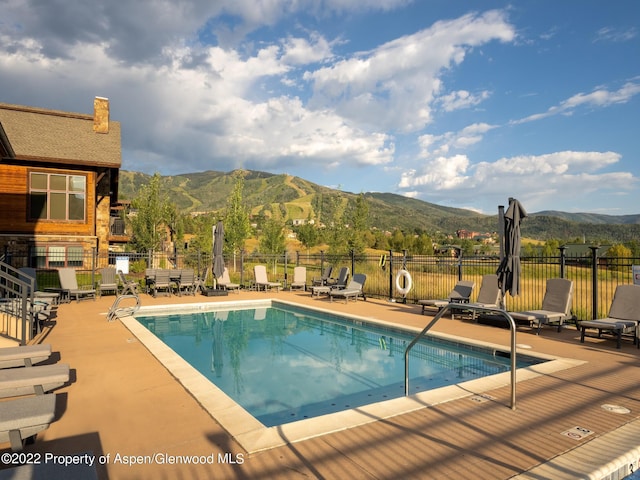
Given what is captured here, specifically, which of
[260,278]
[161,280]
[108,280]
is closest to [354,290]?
[260,278]

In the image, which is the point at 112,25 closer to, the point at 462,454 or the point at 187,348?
the point at 187,348

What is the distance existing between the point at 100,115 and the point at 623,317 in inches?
877

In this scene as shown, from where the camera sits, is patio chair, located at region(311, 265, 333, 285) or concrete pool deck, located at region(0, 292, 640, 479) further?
patio chair, located at region(311, 265, 333, 285)

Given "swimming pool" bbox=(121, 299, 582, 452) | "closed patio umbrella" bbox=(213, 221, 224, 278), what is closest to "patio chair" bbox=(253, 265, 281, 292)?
"closed patio umbrella" bbox=(213, 221, 224, 278)

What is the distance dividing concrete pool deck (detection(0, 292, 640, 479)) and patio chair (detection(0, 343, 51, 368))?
1.63 ft

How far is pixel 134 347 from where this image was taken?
6.74 meters

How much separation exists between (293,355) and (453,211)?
135082 mm

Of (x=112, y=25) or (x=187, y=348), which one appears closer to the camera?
(x=187, y=348)

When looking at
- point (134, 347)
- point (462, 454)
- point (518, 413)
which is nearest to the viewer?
point (462, 454)

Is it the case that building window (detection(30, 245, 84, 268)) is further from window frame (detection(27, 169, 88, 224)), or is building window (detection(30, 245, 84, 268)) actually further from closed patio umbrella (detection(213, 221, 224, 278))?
closed patio umbrella (detection(213, 221, 224, 278))

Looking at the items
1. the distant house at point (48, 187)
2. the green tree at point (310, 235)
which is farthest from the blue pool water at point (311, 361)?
the green tree at point (310, 235)

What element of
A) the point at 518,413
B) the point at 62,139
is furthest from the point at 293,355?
the point at 62,139

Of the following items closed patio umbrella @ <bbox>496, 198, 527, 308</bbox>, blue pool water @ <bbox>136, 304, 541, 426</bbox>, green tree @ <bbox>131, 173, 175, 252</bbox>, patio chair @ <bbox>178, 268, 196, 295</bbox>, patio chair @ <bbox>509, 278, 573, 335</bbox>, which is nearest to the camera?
blue pool water @ <bbox>136, 304, 541, 426</bbox>

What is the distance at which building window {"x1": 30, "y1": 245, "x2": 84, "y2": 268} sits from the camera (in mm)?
16797
